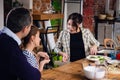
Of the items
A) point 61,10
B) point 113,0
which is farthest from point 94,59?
point 113,0

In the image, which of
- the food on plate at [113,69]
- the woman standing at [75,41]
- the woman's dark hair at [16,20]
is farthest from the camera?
the woman standing at [75,41]

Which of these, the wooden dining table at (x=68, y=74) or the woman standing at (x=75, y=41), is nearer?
the wooden dining table at (x=68, y=74)

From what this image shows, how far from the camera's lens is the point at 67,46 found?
3350 mm

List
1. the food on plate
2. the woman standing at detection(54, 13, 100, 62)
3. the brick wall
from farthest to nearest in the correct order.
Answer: the brick wall → the woman standing at detection(54, 13, 100, 62) → the food on plate

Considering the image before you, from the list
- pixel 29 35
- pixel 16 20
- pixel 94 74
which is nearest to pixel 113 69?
pixel 94 74

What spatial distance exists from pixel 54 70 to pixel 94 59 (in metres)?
0.56

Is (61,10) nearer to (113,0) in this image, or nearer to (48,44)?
(48,44)

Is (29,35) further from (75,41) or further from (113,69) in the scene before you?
(75,41)

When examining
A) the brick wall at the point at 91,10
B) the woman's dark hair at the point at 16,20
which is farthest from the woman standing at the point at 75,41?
the brick wall at the point at 91,10

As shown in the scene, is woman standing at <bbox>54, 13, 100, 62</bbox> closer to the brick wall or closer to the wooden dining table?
the wooden dining table

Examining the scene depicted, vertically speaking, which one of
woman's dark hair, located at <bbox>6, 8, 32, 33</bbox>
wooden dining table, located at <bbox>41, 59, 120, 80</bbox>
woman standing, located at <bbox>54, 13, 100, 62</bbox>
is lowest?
wooden dining table, located at <bbox>41, 59, 120, 80</bbox>

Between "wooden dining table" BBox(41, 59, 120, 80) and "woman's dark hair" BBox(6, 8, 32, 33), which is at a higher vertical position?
"woman's dark hair" BBox(6, 8, 32, 33)

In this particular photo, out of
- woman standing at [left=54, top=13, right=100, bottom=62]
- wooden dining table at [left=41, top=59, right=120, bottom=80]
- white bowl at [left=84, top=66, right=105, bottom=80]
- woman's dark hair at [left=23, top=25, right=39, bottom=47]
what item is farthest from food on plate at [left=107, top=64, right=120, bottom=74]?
woman's dark hair at [left=23, top=25, right=39, bottom=47]

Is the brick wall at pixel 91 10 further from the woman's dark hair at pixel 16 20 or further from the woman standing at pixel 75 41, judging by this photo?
the woman's dark hair at pixel 16 20
